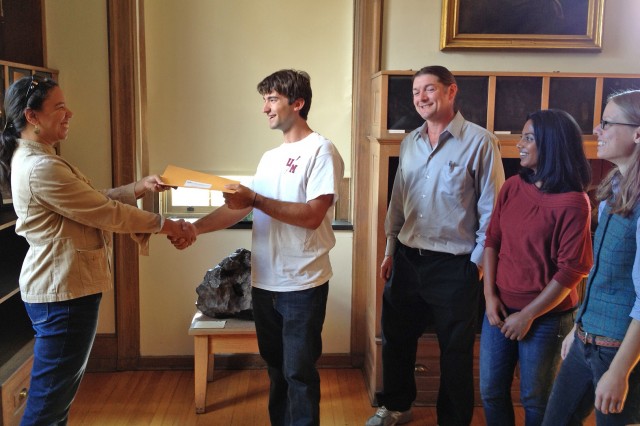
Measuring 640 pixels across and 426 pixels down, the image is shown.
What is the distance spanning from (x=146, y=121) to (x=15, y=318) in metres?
1.16

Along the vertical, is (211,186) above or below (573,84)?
below

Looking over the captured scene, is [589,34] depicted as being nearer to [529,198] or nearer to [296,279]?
[529,198]

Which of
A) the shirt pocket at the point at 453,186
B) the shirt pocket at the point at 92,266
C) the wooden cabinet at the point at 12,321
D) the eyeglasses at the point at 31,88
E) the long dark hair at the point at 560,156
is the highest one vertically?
the eyeglasses at the point at 31,88

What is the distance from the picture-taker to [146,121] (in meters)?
3.29

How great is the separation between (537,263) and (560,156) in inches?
13.8

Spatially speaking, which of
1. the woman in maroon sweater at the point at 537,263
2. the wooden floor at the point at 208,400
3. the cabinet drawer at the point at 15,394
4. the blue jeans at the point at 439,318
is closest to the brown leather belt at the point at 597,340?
the woman in maroon sweater at the point at 537,263

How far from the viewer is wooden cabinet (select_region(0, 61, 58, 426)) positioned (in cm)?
253

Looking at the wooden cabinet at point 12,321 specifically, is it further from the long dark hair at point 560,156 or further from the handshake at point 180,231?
the long dark hair at point 560,156

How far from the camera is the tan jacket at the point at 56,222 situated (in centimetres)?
198

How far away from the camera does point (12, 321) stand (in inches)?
120

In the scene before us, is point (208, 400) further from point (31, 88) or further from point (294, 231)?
point (31, 88)

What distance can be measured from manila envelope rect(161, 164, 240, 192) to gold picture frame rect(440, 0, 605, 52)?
153cm

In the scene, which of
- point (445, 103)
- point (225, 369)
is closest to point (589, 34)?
point (445, 103)

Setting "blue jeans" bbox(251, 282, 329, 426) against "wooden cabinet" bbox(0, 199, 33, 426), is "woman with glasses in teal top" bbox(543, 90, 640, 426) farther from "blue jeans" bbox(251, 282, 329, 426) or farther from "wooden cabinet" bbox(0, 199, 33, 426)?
"wooden cabinet" bbox(0, 199, 33, 426)
